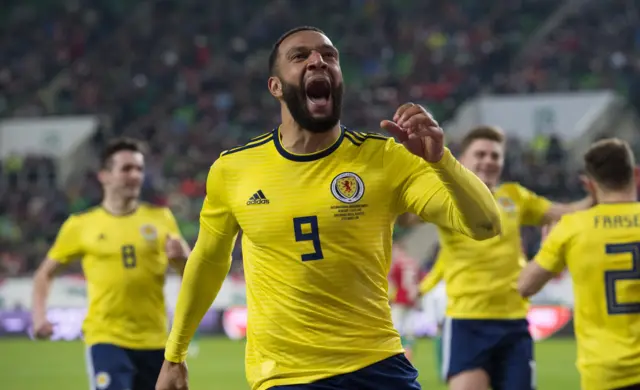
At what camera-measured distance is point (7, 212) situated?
2586 cm

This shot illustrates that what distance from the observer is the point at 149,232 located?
25.8 feet

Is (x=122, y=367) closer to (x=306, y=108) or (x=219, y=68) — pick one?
(x=306, y=108)

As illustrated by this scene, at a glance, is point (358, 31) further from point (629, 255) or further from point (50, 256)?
point (629, 255)

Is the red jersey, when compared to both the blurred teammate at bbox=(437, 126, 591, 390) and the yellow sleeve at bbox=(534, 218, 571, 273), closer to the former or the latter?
the blurred teammate at bbox=(437, 126, 591, 390)

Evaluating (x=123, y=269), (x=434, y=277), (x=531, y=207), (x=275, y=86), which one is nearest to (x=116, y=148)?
(x=123, y=269)

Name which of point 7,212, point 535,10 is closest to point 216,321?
point 7,212

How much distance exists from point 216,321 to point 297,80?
16229mm

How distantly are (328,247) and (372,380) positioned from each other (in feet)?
1.84

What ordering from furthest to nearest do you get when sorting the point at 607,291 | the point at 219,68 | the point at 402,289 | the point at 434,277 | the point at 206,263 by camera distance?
the point at 219,68 → the point at 402,289 → the point at 434,277 → the point at 607,291 → the point at 206,263

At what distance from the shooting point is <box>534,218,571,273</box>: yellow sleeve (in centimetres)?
569

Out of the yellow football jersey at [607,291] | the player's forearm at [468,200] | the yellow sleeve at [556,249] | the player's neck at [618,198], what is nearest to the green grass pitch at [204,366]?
the yellow sleeve at [556,249]

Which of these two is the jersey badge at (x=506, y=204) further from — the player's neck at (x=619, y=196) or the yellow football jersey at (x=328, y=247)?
the yellow football jersey at (x=328, y=247)

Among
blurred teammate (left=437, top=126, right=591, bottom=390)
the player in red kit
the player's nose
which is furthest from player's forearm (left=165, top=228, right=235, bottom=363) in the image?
the player in red kit

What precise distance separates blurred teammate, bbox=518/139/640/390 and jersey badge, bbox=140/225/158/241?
331 centimetres
